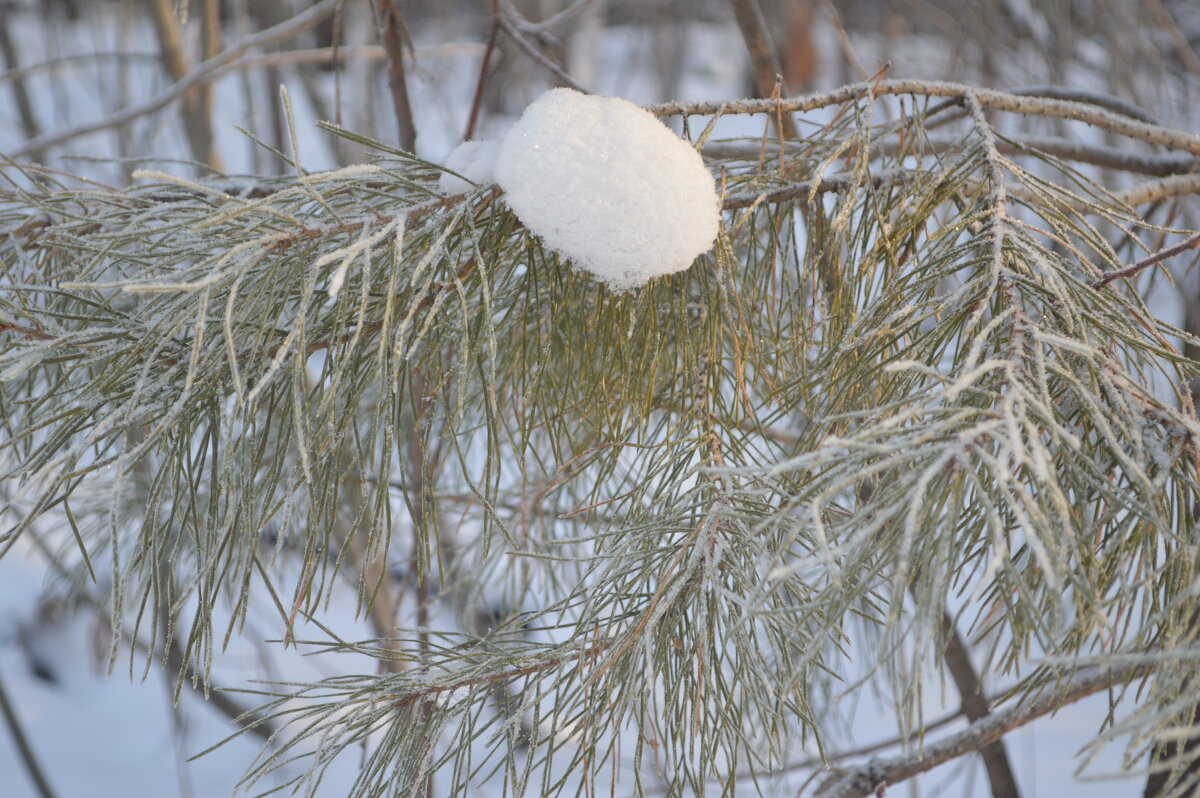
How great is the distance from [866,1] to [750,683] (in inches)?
137

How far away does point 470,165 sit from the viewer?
461 mm

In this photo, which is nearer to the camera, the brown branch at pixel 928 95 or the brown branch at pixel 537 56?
the brown branch at pixel 928 95

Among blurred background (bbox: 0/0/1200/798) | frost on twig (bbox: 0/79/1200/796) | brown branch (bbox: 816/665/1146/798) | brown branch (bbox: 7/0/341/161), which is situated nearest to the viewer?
frost on twig (bbox: 0/79/1200/796)

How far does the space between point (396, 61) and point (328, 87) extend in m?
2.84

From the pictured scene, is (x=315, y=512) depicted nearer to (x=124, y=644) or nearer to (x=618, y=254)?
(x=618, y=254)

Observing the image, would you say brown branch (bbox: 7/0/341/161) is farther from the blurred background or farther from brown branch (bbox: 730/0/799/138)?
brown branch (bbox: 730/0/799/138)

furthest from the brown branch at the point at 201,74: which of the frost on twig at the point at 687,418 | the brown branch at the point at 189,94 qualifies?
the frost on twig at the point at 687,418

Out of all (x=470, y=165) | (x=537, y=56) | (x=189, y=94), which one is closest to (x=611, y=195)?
(x=470, y=165)

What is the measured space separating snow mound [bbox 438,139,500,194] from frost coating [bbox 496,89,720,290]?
2cm

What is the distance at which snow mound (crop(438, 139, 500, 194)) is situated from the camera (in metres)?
0.45

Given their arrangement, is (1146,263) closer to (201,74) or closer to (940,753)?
(940,753)

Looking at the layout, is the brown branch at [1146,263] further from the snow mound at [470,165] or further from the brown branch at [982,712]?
the brown branch at [982,712]

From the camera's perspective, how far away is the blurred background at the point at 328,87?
4.14 feet

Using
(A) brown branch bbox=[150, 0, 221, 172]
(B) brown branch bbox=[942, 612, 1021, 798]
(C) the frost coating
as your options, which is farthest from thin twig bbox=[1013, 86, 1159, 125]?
(A) brown branch bbox=[150, 0, 221, 172]
